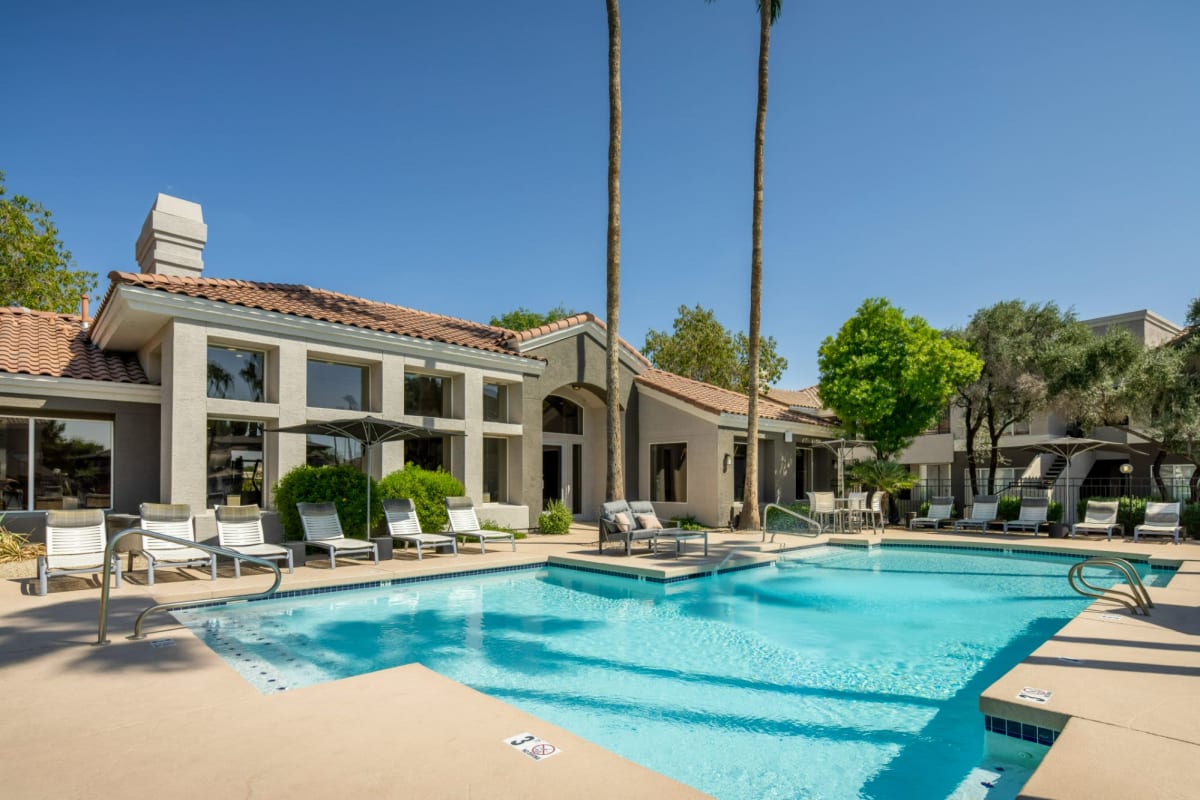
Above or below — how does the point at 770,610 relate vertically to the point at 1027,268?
below

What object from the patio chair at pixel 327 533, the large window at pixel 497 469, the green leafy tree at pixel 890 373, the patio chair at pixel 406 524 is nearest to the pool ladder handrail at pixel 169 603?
the patio chair at pixel 327 533

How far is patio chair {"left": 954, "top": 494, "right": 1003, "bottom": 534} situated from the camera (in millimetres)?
19320

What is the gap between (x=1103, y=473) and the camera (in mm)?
29672

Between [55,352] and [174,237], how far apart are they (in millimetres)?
4017

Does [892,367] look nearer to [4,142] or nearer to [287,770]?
[287,770]

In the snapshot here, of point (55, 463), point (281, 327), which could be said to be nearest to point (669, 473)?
point (281, 327)

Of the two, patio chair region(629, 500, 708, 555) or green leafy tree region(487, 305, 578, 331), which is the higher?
green leafy tree region(487, 305, 578, 331)

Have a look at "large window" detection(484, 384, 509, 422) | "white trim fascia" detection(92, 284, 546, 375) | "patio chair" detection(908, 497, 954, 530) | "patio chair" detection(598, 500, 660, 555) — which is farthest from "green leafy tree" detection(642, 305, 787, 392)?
"patio chair" detection(598, 500, 660, 555)

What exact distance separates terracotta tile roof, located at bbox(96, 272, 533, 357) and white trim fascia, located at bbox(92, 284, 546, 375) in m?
0.13

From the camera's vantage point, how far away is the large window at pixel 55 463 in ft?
41.0

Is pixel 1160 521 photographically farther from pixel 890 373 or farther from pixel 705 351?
pixel 705 351

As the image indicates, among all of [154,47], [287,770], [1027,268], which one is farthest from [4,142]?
[1027,268]

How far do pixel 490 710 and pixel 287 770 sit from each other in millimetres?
1359

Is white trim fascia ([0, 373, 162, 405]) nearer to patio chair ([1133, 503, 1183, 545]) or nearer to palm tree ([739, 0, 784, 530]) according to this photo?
palm tree ([739, 0, 784, 530])
